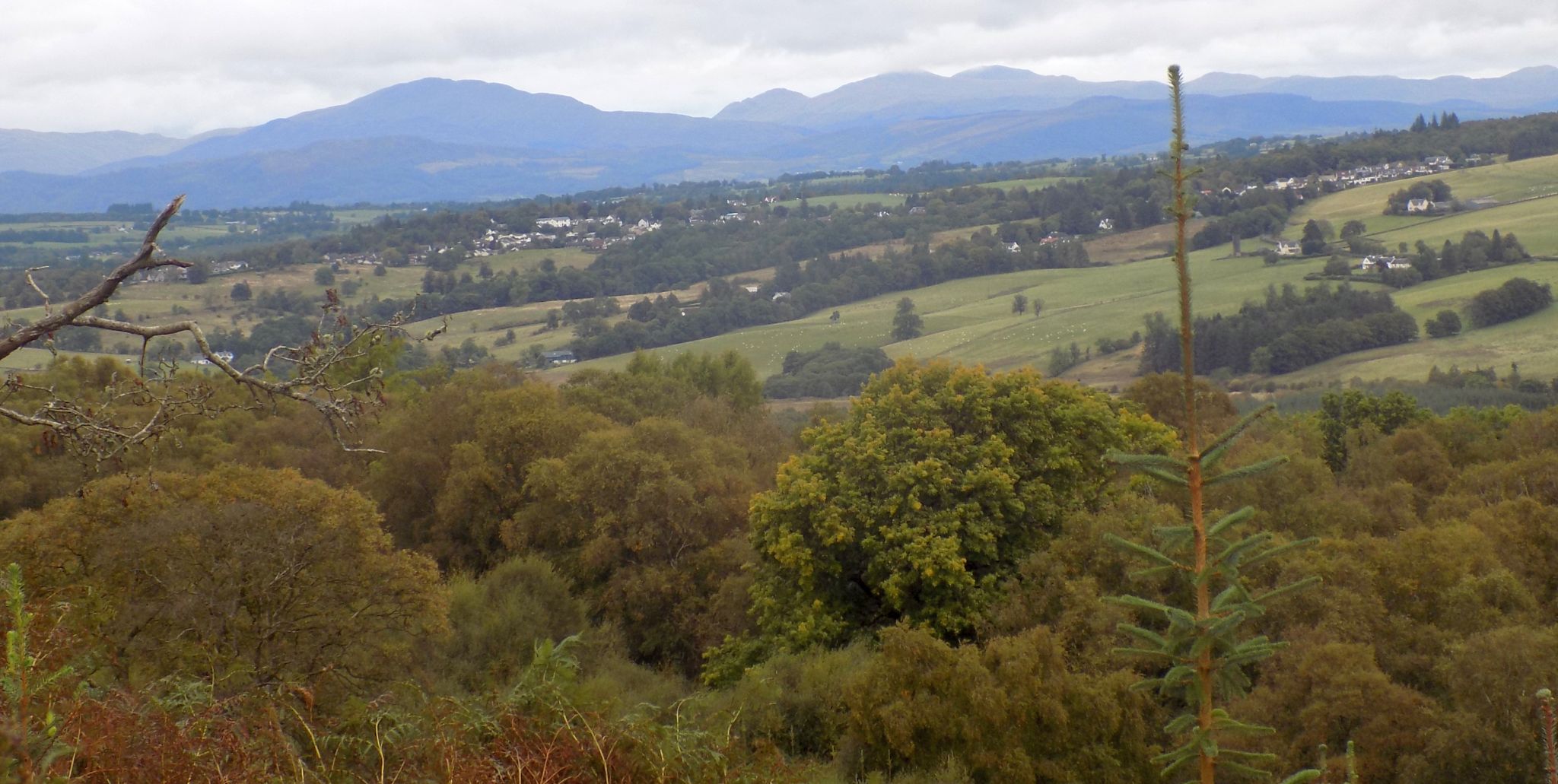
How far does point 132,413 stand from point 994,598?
2061cm

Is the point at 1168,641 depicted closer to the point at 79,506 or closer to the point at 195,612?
the point at 195,612

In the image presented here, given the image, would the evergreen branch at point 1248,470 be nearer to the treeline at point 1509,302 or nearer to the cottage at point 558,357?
the treeline at point 1509,302

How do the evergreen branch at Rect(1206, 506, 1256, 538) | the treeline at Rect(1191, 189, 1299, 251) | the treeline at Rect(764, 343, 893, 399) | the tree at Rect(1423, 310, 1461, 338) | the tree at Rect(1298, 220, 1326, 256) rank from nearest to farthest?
1. the evergreen branch at Rect(1206, 506, 1256, 538)
2. the tree at Rect(1423, 310, 1461, 338)
3. the treeline at Rect(764, 343, 893, 399)
4. the tree at Rect(1298, 220, 1326, 256)
5. the treeline at Rect(1191, 189, 1299, 251)

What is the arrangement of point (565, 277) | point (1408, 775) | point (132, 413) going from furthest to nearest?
point (565, 277) → point (132, 413) → point (1408, 775)

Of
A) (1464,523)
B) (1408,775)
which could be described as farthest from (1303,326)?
(1408,775)

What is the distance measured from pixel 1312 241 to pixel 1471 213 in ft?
45.0

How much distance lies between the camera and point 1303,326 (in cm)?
6575

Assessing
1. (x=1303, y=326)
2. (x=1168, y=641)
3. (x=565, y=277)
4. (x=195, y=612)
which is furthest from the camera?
(x=565, y=277)

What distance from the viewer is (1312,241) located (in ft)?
288

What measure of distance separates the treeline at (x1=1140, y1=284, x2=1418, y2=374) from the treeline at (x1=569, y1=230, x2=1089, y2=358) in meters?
36.5

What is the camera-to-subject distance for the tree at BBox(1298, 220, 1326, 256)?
87500mm

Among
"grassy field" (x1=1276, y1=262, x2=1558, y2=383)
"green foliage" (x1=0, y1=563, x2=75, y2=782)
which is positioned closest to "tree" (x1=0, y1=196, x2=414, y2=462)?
"green foliage" (x1=0, y1=563, x2=75, y2=782)

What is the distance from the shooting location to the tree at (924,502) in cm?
1864

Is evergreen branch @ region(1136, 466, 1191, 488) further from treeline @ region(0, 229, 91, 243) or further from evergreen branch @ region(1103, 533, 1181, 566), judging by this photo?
treeline @ region(0, 229, 91, 243)
